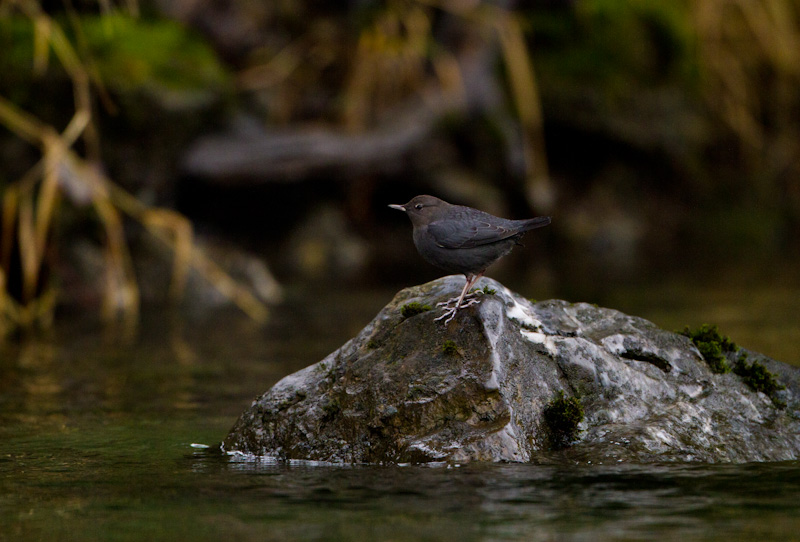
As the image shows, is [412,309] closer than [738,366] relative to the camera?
Result: Yes

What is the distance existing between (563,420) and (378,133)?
1067cm

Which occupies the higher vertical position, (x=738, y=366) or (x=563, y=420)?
(x=738, y=366)

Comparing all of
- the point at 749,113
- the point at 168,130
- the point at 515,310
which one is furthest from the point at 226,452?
the point at 749,113

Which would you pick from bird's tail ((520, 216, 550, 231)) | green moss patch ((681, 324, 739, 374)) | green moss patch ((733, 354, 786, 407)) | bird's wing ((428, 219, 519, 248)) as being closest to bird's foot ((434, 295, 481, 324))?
bird's wing ((428, 219, 519, 248))

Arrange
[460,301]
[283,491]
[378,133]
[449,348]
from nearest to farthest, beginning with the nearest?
[283,491]
[449,348]
[460,301]
[378,133]

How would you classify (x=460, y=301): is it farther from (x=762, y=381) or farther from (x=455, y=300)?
(x=762, y=381)

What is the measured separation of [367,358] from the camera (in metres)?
5.18

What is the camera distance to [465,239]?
5.08 metres

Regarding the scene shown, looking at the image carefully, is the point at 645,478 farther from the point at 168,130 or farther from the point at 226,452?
the point at 168,130

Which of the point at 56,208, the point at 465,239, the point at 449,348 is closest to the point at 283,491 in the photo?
the point at 449,348

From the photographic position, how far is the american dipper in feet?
16.6

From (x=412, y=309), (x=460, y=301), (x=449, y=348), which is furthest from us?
(x=412, y=309)

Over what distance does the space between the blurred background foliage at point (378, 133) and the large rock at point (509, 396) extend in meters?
5.50

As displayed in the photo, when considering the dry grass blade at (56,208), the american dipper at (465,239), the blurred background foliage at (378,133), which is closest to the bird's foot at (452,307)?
the american dipper at (465,239)
